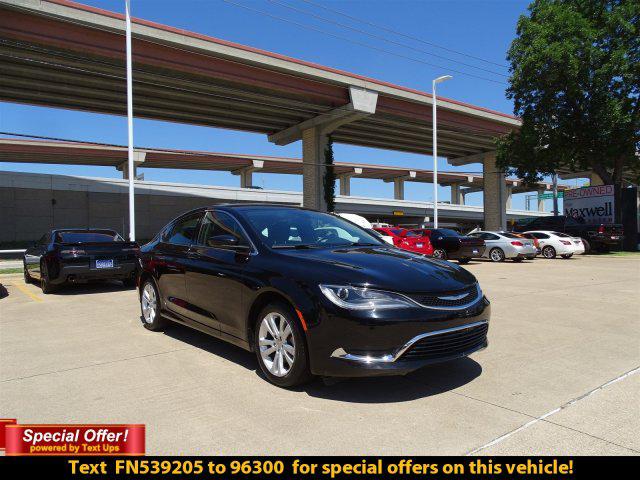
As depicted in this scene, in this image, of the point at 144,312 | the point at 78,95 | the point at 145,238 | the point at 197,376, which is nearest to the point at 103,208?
the point at 145,238

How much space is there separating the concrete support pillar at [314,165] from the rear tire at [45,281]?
25.9 meters

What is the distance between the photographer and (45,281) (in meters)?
9.83

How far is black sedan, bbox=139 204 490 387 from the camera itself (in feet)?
11.4

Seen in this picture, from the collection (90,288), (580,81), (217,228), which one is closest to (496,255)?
(580,81)

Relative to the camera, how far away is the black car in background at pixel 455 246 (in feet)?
59.1

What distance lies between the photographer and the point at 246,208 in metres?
5.06

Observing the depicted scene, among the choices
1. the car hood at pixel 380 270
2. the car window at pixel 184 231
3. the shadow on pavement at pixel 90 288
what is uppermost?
the car window at pixel 184 231

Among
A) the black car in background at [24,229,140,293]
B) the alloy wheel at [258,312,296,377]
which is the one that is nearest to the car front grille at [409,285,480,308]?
the alloy wheel at [258,312,296,377]

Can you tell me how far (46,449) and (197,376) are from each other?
148 centimetres

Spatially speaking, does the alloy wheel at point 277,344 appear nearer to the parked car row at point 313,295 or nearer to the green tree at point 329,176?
the parked car row at point 313,295

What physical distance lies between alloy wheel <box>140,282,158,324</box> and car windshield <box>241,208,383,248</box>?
6.67 feet

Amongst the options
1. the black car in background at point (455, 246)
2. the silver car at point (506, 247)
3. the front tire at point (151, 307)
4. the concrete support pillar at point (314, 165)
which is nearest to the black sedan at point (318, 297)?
the front tire at point (151, 307)

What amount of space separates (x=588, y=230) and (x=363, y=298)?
79.3 feet

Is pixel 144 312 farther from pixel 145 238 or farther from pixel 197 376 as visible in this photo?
pixel 145 238
